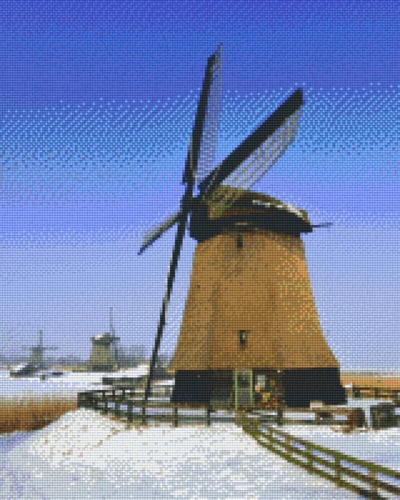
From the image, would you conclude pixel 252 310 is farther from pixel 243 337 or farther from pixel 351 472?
pixel 351 472

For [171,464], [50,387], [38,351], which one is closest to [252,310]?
[171,464]

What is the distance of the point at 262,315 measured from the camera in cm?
1587

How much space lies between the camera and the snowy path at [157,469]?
730 centimetres

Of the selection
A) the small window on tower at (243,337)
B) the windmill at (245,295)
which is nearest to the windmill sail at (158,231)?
the windmill at (245,295)

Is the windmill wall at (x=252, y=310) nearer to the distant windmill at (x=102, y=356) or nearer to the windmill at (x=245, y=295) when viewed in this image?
the windmill at (x=245, y=295)

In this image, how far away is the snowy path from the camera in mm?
7305

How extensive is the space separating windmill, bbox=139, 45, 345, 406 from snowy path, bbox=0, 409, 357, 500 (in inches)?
140

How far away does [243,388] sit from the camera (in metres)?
15.3

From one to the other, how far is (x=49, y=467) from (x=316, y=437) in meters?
6.83

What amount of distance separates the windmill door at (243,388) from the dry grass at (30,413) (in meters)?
10.9

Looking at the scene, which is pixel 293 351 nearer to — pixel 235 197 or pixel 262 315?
pixel 262 315

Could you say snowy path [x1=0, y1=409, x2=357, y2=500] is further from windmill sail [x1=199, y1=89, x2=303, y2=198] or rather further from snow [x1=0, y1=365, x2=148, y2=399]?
snow [x1=0, y1=365, x2=148, y2=399]

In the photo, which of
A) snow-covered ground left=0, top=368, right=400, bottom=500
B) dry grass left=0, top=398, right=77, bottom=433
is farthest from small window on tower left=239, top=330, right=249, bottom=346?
dry grass left=0, top=398, right=77, bottom=433

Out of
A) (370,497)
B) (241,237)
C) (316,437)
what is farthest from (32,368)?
(370,497)
